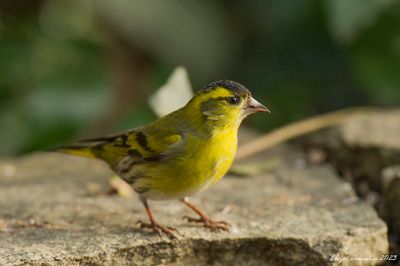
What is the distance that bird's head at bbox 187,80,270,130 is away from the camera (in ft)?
13.4

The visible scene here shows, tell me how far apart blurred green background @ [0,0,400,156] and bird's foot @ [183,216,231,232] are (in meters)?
1.84

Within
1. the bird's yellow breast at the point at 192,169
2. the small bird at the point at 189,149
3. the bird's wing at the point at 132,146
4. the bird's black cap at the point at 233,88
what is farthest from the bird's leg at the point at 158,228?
the bird's black cap at the point at 233,88

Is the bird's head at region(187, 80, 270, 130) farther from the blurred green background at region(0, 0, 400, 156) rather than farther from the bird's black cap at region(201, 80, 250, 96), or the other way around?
the blurred green background at region(0, 0, 400, 156)

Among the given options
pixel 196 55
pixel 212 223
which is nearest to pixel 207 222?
pixel 212 223

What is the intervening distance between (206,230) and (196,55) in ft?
11.3

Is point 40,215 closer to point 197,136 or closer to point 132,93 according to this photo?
point 197,136

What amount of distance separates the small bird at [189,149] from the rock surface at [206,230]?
0.14 metres

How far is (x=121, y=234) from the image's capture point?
3828mm

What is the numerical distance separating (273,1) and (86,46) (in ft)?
5.45

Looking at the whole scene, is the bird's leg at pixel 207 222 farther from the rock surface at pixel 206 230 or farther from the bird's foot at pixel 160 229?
the bird's foot at pixel 160 229

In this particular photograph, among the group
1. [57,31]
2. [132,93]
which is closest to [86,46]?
[57,31]

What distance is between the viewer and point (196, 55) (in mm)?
7141

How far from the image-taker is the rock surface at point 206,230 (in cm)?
369

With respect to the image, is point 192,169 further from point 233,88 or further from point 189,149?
point 233,88
